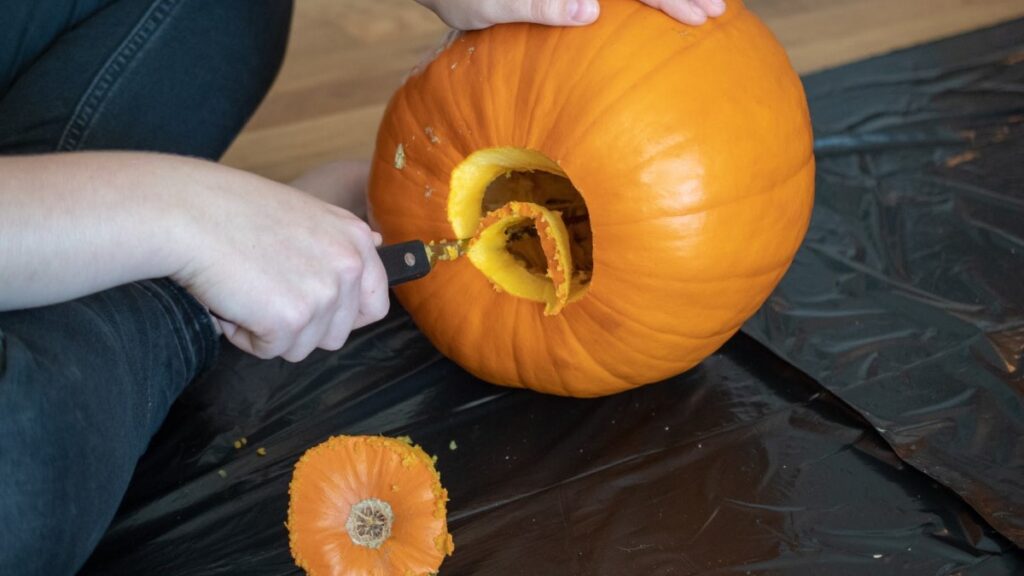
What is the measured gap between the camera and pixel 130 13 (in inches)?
43.8

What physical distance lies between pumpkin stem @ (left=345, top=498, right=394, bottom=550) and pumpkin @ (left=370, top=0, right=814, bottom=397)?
205mm

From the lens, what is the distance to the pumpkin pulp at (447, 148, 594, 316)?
3.10 ft

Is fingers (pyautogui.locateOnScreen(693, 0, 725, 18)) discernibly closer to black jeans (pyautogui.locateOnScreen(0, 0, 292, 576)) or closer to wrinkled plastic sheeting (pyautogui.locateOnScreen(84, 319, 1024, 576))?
wrinkled plastic sheeting (pyautogui.locateOnScreen(84, 319, 1024, 576))

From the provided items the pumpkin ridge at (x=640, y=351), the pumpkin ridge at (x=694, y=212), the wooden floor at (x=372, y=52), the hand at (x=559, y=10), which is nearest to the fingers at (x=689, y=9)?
the hand at (x=559, y=10)

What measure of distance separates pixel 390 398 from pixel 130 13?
50cm

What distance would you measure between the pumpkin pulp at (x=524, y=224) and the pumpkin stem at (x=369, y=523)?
0.23 metres

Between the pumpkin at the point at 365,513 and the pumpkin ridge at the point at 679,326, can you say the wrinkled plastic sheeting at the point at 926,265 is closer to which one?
the pumpkin ridge at the point at 679,326

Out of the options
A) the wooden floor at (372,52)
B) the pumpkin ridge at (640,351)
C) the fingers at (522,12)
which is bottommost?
the wooden floor at (372,52)

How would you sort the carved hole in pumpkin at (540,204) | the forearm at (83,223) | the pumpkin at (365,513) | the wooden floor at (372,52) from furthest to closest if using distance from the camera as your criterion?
the wooden floor at (372,52), the carved hole in pumpkin at (540,204), the pumpkin at (365,513), the forearm at (83,223)

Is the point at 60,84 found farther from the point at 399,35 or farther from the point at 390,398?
the point at 399,35

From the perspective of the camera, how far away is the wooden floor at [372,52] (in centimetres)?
159

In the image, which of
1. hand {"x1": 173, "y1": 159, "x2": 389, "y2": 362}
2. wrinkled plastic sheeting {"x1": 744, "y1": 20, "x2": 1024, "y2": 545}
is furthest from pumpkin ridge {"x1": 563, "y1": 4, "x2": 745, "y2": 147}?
wrinkled plastic sheeting {"x1": 744, "y1": 20, "x2": 1024, "y2": 545}

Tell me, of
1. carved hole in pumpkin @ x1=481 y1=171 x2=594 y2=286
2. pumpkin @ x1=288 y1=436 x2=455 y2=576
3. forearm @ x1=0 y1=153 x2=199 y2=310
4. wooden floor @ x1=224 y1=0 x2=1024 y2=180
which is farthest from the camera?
wooden floor @ x1=224 y1=0 x2=1024 y2=180

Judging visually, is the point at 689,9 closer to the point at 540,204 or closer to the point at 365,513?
the point at 540,204
